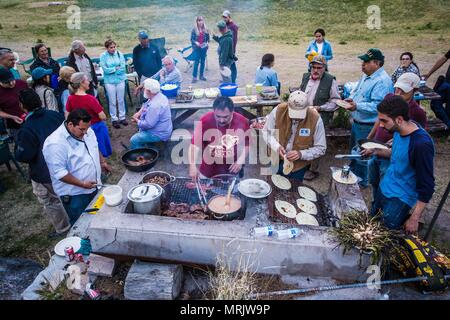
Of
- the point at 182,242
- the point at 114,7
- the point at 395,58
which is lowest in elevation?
the point at 182,242

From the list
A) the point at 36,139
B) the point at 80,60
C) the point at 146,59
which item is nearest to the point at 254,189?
the point at 36,139

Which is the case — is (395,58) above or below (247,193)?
above

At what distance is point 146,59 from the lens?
29.7 ft

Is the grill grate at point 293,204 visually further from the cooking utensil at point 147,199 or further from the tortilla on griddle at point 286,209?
the cooking utensil at point 147,199

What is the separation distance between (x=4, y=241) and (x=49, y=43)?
735 inches

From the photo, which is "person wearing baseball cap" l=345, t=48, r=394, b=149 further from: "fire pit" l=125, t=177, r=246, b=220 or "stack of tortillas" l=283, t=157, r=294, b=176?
"fire pit" l=125, t=177, r=246, b=220

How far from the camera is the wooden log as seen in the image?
3348 millimetres

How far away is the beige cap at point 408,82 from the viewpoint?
448 cm

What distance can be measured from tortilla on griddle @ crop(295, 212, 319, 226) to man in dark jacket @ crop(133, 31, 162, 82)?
6920 millimetres

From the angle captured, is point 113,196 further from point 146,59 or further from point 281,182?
point 146,59

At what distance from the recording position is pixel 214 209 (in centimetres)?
369

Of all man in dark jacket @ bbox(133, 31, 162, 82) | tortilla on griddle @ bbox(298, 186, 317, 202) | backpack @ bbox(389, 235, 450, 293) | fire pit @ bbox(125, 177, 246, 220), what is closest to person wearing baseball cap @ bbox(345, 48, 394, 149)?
tortilla on griddle @ bbox(298, 186, 317, 202)
